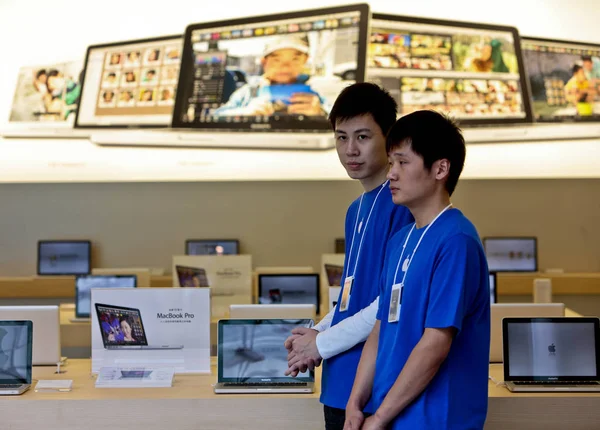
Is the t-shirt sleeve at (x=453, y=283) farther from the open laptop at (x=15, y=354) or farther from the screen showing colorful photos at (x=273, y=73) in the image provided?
the screen showing colorful photos at (x=273, y=73)

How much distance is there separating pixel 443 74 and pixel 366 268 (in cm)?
445

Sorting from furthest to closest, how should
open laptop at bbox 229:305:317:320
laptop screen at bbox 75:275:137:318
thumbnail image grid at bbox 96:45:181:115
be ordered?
1. thumbnail image grid at bbox 96:45:181:115
2. laptop screen at bbox 75:275:137:318
3. open laptop at bbox 229:305:317:320

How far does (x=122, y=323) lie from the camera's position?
3.15 m

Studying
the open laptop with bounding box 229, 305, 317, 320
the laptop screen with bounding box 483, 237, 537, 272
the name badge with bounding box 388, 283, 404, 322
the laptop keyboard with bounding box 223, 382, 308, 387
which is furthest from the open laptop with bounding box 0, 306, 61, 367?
the laptop screen with bounding box 483, 237, 537, 272

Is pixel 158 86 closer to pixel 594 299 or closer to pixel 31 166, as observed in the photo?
pixel 31 166

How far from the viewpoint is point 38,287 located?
6.44 metres

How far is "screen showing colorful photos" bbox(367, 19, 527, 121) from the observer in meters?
6.11

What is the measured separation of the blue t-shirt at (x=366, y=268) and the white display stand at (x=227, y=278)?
10.7ft

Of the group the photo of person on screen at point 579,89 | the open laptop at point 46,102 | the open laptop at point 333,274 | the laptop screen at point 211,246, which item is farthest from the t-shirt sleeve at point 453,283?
the open laptop at point 46,102

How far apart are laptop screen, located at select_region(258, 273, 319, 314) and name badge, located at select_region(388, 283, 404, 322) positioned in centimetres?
331

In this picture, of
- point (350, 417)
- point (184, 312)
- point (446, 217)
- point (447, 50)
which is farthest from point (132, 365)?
point (447, 50)

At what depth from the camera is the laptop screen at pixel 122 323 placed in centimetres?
315

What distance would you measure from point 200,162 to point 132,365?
11.9ft

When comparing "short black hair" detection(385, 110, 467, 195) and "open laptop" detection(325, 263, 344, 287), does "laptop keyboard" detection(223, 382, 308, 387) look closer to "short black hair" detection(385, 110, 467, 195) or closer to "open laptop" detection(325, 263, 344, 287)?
"short black hair" detection(385, 110, 467, 195)
